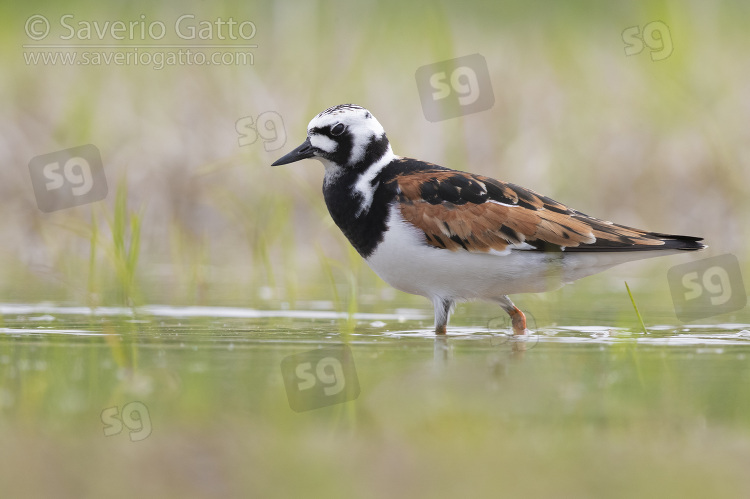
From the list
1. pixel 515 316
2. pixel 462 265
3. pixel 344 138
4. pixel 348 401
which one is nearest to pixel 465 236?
pixel 462 265

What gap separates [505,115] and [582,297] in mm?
5240

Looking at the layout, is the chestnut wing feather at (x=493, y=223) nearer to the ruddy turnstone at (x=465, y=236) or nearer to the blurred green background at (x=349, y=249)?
the ruddy turnstone at (x=465, y=236)

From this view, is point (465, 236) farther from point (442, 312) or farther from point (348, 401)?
point (348, 401)

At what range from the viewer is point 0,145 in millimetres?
11977

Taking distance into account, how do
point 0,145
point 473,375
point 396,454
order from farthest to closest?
point 0,145, point 473,375, point 396,454

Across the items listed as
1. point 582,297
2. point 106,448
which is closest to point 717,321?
point 582,297

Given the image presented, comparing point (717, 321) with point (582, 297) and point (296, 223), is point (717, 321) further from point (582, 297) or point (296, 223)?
point (296, 223)

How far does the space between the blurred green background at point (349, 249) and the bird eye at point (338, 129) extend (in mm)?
747

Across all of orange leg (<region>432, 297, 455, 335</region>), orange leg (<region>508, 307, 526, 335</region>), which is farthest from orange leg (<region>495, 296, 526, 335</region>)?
orange leg (<region>432, 297, 455, 335</region>)

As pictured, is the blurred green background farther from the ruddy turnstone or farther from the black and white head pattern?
the black and white head pattern

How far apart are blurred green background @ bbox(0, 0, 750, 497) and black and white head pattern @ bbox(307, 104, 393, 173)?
607 millimetres

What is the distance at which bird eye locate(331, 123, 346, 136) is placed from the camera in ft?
22.9

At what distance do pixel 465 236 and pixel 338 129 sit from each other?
1143 millimetres

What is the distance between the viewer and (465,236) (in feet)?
21.7
